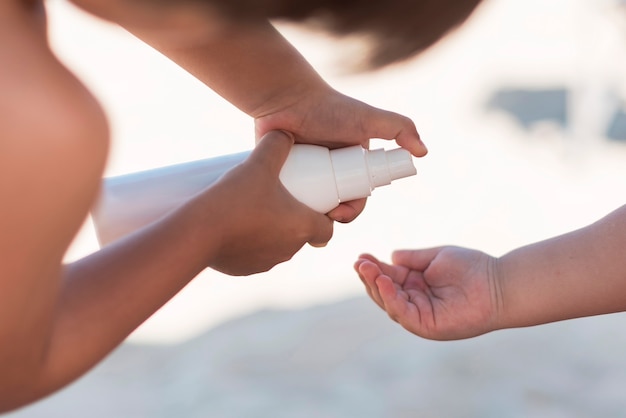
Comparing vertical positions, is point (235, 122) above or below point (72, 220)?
above

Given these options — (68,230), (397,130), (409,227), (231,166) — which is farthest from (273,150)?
(409,227)

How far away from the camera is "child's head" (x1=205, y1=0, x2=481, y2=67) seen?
51 centimetres

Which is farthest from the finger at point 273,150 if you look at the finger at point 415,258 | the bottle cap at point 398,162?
the finger at point 415,258

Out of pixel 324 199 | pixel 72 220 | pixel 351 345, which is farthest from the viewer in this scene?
pixel 351 345

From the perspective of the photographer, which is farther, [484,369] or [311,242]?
[484,369]

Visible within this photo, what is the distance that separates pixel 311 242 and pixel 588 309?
1.04 ft

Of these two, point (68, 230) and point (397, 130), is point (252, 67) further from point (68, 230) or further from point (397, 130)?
point (68, 230)

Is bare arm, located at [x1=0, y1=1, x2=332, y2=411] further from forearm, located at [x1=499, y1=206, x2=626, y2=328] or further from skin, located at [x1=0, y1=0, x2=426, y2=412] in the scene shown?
forearm, located at [x1=499, y1=206, x2=626, y2=328]

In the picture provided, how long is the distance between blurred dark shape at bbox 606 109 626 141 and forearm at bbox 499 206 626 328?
2.92 ft

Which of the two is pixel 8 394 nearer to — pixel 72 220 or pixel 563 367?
pixel 72 220

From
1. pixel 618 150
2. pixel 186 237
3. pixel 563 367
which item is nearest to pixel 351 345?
pixel 563 367

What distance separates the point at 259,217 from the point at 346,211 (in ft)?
0.46

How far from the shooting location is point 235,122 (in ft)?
5.82

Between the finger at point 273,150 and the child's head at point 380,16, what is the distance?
0.94 feet
